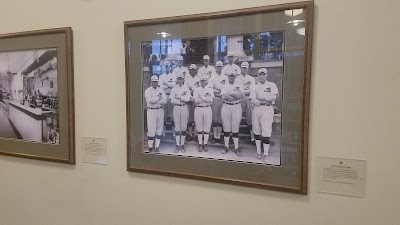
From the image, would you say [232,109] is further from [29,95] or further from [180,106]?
[29,95]

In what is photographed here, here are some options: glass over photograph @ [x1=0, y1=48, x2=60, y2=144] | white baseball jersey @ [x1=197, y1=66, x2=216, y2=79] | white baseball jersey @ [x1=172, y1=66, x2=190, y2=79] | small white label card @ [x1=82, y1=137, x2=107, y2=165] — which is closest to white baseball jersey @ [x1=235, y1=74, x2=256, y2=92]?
white baseball jersey @ [x1=197, y1=66, x2=216, y2=79]

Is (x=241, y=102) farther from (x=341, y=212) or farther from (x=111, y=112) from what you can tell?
(x=111, y=112)

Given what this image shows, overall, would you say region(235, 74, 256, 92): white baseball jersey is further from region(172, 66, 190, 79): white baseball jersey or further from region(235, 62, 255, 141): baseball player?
region(172, 66, 190, 79): white baseball jersey

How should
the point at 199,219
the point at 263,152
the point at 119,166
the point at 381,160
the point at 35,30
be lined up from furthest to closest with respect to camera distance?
1. the point at 35,30
2. the point at 119,166
3. the point at 199,219
4. the point at 263,152
5. the point at 381,160

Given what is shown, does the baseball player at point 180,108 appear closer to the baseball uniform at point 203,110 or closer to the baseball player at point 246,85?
the baseball uniform at point 203,110

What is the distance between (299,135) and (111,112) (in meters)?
0.88

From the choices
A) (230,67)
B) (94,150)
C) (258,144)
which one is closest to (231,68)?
(230,67)

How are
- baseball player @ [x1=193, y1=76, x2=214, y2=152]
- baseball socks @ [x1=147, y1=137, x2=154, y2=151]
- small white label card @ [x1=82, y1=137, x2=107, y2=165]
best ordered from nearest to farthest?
baseball player @ [x1=193, y1=76, x2=214, y2=152] < baseball socks @ [x1=147, y1=137, x2=154, y2=151] < small white label card @ [x1=82, y1=137, x2=107, y2=165]

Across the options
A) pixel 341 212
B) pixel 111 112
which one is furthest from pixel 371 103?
pixel 111 112

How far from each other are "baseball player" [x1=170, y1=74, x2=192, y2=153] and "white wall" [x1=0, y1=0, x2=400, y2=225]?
0.66 ft

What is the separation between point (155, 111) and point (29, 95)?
0.81m

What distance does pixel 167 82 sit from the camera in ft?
4.06

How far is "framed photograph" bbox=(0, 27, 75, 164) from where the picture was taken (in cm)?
147

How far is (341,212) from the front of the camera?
39.1 inches
